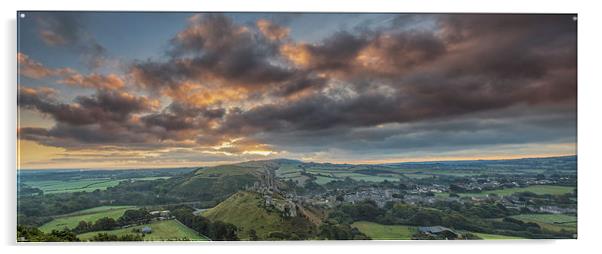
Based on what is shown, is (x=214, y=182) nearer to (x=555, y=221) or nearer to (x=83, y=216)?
(x=83, y=216)

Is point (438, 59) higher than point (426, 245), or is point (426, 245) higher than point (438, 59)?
point (438, 59)

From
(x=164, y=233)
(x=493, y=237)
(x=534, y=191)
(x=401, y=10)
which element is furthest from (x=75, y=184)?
(x=534, y=191)

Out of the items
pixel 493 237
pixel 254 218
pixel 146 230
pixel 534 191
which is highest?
pixel 534 191

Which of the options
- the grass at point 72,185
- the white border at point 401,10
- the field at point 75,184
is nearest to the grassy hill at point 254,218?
the white border at point 401,10

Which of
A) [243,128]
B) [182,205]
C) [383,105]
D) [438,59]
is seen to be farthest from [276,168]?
[438,59]

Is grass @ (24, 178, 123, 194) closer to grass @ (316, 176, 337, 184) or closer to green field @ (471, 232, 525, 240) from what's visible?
grass @ (316, 176, 337, 184)

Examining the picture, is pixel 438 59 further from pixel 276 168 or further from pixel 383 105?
pixel 276 168
